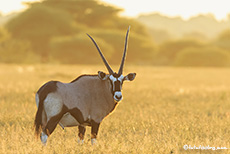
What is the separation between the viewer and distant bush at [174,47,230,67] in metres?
53.3

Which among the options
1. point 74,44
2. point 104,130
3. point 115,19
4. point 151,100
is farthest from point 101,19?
point 104,130

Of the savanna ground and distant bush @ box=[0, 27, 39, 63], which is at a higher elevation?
distant bush @ box=[0, 27, 39, 63]

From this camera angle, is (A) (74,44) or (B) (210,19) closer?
(A) (74,44)

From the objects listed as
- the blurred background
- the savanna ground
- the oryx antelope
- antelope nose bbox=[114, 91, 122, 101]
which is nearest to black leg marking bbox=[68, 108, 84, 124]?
the oryx antelope

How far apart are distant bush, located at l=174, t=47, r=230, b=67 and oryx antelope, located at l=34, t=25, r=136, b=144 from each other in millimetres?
47972

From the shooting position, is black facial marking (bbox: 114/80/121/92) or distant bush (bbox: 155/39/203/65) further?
distant bush (bbox: 155/39/203/65)

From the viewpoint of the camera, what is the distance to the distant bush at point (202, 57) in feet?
175

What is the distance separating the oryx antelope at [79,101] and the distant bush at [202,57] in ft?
157

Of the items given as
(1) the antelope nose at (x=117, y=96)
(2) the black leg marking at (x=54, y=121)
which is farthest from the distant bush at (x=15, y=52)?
(1) the antelope nose at (x=117, y=96)

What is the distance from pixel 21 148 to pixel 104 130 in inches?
82.8

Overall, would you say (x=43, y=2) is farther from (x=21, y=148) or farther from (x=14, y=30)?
(x=21, y=148)

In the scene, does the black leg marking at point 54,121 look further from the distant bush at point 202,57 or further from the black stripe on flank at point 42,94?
the distant bush at point 202,57

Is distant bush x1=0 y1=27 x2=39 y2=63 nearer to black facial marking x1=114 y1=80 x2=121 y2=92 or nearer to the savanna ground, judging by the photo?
the savanna ground

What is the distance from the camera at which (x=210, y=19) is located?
18412 cm
